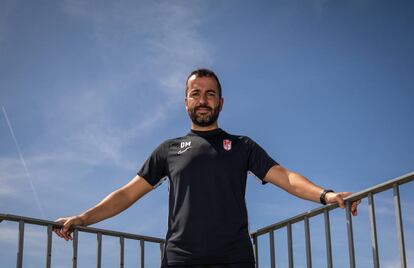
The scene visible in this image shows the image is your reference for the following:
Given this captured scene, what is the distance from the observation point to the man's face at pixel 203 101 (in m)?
3.59

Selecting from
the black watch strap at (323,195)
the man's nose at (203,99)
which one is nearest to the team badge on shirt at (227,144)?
the man's nose at (203,99)

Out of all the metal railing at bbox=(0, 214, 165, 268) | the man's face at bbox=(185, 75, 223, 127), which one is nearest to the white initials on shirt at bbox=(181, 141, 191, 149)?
the man's face at bbox=(185, 75, 223, 127)

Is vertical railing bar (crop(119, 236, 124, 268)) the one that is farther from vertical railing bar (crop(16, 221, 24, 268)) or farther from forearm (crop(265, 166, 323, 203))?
forearm (crop(265, 166, 323, 203))

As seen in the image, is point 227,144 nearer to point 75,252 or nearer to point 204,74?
point 204,74

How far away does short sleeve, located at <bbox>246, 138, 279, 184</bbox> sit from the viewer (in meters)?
3.48

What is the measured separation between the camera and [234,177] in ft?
11.2

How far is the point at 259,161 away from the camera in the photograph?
349 cm

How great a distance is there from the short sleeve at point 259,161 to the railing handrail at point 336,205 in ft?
1.28

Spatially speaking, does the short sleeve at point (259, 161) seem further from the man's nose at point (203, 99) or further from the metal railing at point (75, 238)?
the metal railing at point (75, 238)

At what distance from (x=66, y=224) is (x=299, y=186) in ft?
5.21

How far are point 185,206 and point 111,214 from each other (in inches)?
27.5

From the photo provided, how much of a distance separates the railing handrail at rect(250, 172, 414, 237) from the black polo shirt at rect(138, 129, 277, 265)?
1.39ft

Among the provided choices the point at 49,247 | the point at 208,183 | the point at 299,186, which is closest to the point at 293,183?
the point at 299,186

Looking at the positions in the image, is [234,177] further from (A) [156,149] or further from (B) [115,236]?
(B) [115,236]
